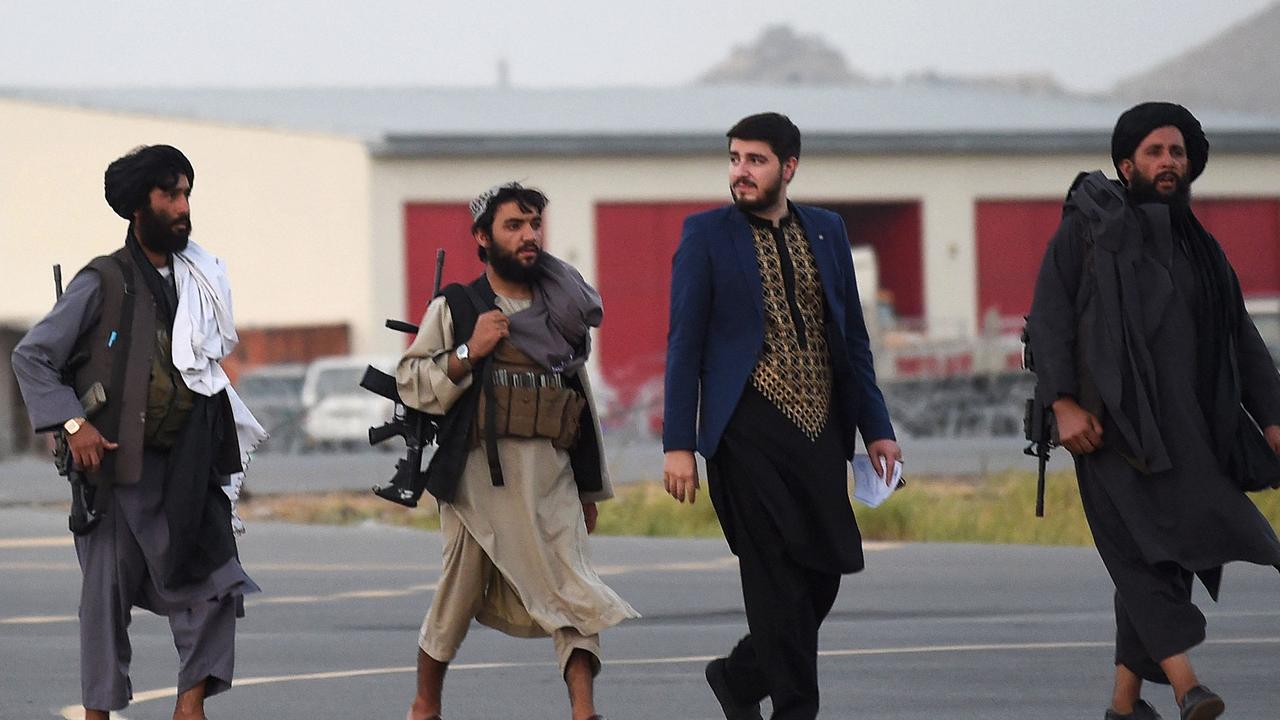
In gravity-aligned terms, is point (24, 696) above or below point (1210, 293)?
below

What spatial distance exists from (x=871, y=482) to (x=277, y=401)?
25.7 metres

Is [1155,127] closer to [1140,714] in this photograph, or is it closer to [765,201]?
[765,201]

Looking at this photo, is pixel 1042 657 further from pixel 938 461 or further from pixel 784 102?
pixel 784 102

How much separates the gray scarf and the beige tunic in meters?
0.08

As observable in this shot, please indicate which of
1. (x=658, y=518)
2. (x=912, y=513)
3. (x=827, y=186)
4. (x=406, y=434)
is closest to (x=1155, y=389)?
(x=406, y=434)

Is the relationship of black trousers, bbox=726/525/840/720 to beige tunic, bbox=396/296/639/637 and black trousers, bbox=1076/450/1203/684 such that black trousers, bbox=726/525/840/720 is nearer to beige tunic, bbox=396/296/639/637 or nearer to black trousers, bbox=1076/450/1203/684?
beige tunic, bbox=396/296/639/637

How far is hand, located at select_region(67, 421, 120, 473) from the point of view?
23.1 feet

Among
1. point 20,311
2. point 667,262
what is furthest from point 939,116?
point 20,311

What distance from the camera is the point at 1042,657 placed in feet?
31.1

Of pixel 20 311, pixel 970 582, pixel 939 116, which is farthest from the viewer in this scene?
pixel 939 116

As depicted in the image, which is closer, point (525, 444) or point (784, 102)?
point (525, 444)

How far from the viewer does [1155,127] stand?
7.25 metres

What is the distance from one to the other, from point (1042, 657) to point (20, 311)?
3760 centimetres

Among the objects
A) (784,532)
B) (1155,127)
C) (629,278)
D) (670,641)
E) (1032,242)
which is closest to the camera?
(784,532)
